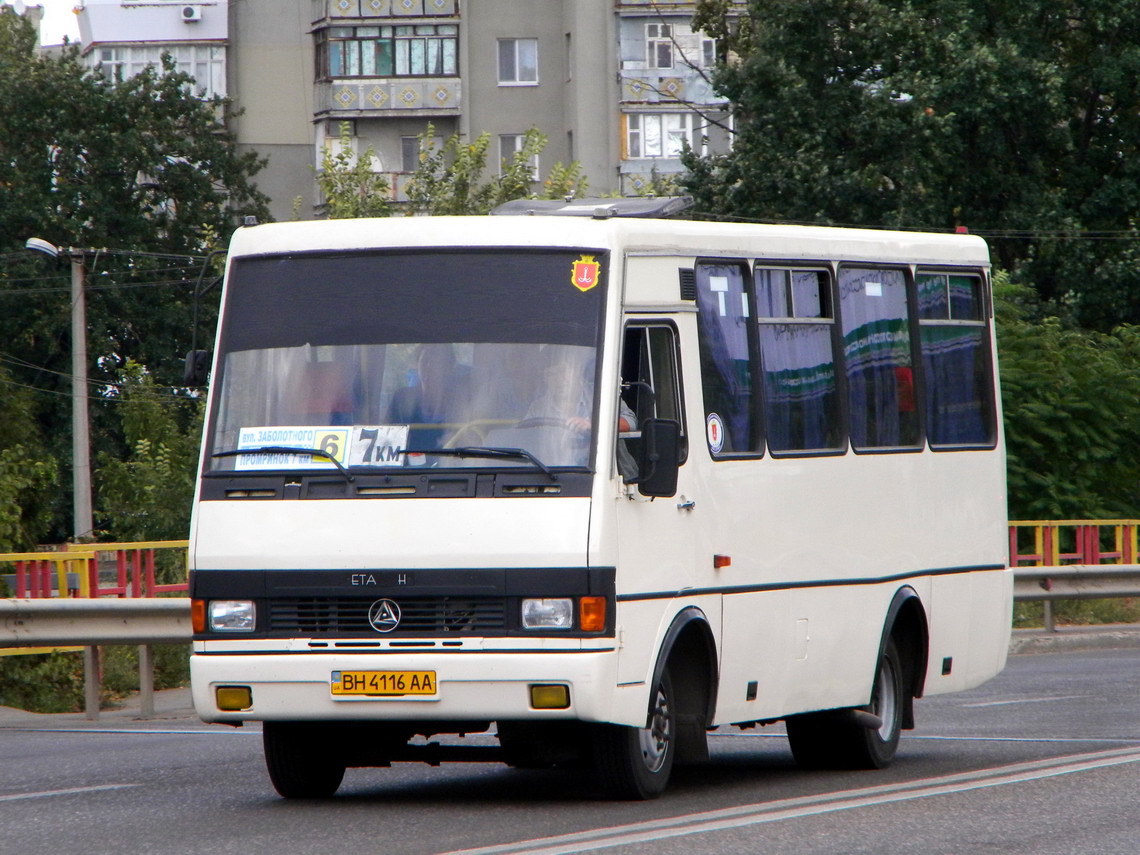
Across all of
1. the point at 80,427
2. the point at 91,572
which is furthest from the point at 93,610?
the point at 80,427

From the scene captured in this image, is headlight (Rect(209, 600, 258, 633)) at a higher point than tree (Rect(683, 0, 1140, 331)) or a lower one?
lower

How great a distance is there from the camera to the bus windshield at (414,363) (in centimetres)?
953

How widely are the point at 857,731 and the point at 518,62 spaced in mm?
58154

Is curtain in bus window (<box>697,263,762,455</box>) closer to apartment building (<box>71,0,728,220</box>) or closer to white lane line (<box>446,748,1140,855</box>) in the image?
white lane line (<box>446,748,1140,855</box>)

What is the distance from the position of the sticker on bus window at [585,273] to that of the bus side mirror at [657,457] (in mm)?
675

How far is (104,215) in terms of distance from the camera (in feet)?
201

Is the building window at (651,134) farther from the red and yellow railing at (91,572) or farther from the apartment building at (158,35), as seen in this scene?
the red and yellow railing at (91,572)

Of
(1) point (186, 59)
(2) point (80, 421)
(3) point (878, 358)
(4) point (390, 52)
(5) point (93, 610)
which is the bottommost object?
(5) point (93, 610)

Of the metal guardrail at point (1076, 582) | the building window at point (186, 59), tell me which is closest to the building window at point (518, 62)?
the building window at point (186, 59)

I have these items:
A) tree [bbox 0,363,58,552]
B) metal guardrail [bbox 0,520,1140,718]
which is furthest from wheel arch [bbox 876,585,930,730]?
tree [bbox 0,363,58,552]

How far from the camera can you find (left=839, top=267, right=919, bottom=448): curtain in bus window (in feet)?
38.4

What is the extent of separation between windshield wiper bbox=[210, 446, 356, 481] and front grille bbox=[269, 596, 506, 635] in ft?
1.83

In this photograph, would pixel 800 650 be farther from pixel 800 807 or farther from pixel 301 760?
pixel 301 760

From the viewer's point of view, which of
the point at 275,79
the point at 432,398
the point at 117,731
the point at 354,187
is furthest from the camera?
the point at 275,79
